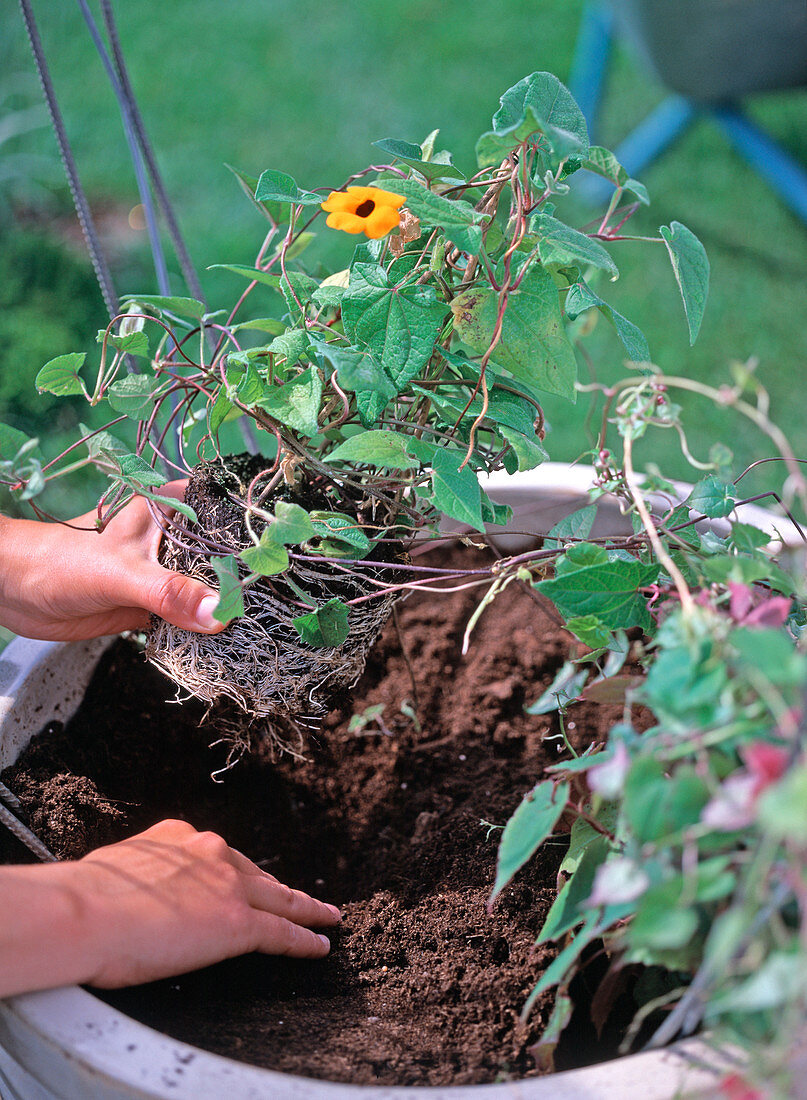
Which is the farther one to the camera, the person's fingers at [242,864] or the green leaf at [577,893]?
the person's fingers at [242,864]

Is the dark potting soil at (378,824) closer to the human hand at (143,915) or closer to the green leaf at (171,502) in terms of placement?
the human hand at (143,915)

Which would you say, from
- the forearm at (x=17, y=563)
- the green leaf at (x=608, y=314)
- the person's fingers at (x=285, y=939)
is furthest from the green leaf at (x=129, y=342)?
the person's fingers at (x=285, y=939)

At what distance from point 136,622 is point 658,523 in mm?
515

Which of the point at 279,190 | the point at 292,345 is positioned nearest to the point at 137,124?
the point at 279,190

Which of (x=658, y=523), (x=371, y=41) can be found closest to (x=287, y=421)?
(x=658, y=523)

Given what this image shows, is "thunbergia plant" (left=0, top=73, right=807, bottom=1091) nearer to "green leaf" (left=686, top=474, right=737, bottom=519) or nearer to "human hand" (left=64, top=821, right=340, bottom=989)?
"green leaf" (left=686, top=474, right=737, bottom=519)

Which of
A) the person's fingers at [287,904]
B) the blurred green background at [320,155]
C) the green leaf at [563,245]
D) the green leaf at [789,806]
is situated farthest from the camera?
the blurred green background at [320,155]

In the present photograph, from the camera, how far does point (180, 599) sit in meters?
0.73

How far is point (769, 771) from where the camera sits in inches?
15.3

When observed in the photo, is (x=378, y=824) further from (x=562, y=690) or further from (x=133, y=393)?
(x=133, y=393)

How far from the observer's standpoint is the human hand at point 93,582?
0.74 metres

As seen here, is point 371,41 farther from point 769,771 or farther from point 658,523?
point 769,771

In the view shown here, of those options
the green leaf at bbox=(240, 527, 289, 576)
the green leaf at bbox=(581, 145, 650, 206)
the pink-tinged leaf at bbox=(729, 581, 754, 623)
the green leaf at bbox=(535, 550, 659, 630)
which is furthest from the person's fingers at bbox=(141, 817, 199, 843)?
the green leaf at bbox=(581, 145, 650, 206)

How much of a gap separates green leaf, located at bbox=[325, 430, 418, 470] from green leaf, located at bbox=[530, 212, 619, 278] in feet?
0.51
